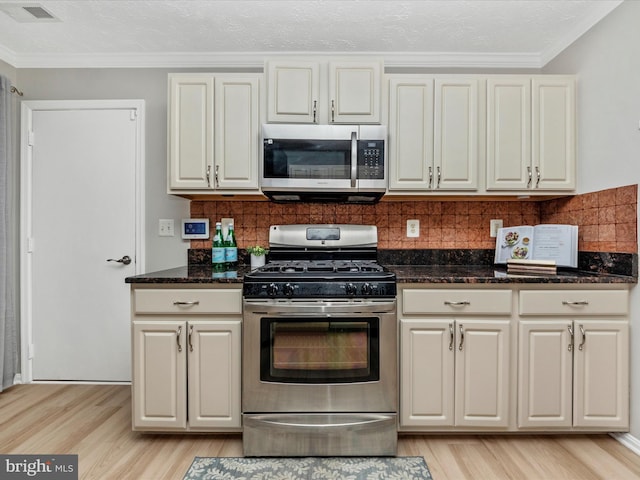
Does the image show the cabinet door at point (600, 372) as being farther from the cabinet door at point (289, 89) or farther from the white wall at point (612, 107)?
the cabinet door at point (289, 89)

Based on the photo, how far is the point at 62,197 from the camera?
274 cm

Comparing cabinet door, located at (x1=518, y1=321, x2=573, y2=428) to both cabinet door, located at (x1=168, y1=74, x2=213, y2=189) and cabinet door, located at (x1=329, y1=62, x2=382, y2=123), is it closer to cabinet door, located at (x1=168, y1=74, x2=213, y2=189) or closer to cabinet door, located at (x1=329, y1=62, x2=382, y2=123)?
cabinet door, located at (x1=329, y1=62, x2=382, y2=123)

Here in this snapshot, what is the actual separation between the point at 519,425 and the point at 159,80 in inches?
127

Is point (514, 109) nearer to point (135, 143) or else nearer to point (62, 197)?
point (135, 143)

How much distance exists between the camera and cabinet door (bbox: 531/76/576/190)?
7.59 feet

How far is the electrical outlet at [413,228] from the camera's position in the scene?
106 inches

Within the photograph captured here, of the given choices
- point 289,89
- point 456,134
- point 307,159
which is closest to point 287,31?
point 289,89

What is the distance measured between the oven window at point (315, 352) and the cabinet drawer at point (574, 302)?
847mm

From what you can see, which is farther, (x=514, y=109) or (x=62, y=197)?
(x=62, y=197)

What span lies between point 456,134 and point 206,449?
2328 mm

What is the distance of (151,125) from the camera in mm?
2729

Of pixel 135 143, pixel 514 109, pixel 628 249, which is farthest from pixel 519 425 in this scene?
pixel 135 143

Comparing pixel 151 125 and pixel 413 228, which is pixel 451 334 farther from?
pixel 151 125

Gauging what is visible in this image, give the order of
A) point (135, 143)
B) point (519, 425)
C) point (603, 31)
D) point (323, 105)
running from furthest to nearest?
1. point (135, 143)
2. point (323, 105)
3. point (603, 31)
4. point (519, 425)
